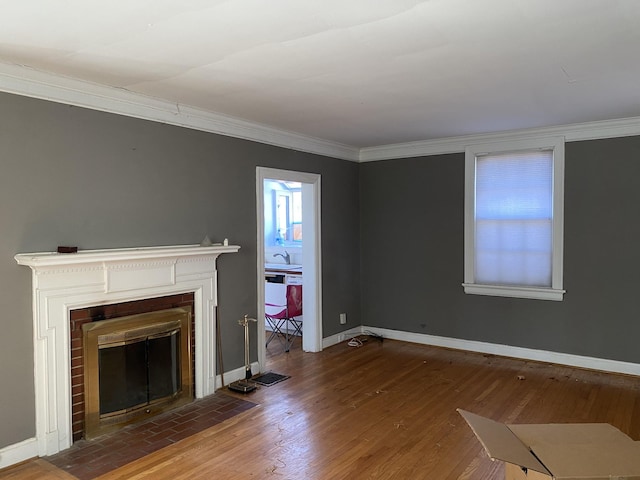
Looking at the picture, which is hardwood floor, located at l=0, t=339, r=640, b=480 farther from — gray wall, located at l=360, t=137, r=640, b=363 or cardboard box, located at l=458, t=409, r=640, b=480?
cardboard box, located at l=458, t=409, r=640, b=480

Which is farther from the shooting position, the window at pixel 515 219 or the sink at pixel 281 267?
the sink at pixel 281 267

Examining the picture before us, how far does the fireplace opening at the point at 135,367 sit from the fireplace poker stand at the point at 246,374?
0.44m

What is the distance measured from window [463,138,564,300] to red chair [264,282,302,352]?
1.99 metres

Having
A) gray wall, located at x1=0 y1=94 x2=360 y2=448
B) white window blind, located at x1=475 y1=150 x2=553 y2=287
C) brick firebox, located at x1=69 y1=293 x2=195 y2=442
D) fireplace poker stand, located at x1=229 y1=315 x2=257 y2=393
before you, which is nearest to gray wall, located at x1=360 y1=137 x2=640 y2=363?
white window blind, located at x1=475 y1=150 x2=553 y2=287

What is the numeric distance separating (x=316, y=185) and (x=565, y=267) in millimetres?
2763

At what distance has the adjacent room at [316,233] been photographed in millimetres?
2490

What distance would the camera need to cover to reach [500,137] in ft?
16.5

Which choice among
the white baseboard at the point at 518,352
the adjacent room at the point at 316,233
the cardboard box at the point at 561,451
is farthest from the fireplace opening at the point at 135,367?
the white baseboard at the point at 518,352

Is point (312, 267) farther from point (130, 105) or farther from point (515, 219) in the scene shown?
point (130, 105)

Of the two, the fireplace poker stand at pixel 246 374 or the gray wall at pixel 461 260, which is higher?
the gray wall at pixel 461 260

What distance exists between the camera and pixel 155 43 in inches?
97.7

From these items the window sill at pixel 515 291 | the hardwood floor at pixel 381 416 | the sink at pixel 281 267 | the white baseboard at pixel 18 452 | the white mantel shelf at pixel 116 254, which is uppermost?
the white mantel shelf at pixel 116 254

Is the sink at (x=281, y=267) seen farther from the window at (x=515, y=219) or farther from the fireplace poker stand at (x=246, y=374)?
the window at (x=515, y=219)

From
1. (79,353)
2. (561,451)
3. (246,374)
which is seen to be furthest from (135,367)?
(561,451)
